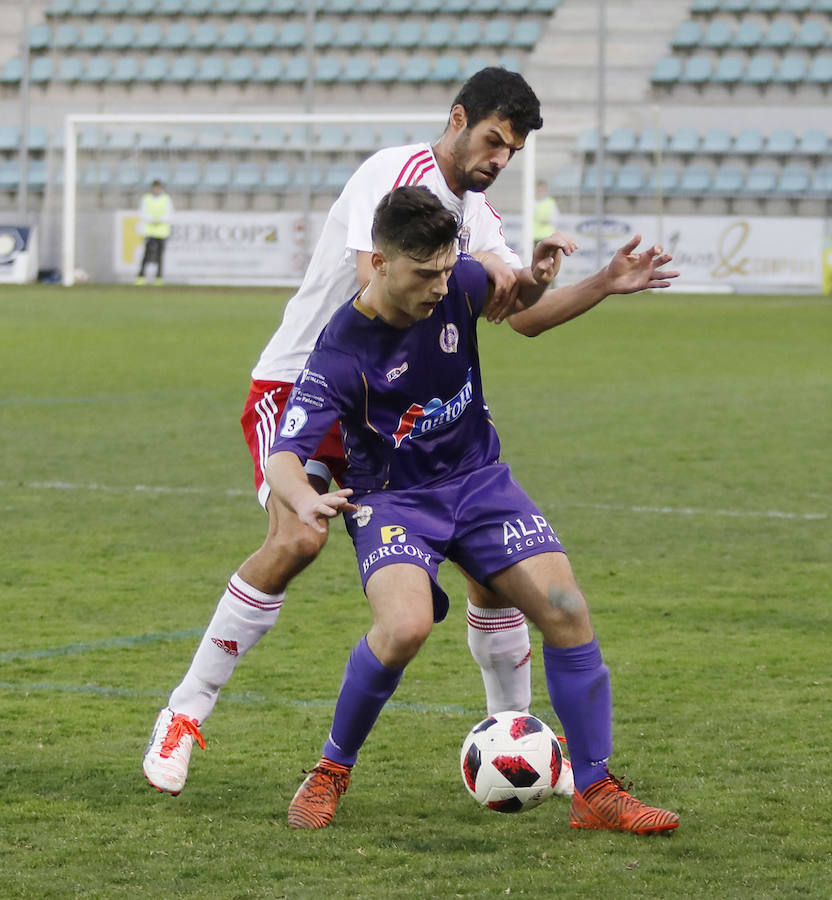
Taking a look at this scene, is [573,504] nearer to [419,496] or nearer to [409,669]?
[409,669]

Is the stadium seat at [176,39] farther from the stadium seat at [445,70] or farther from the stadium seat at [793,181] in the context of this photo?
the stadium seat at [793,181]

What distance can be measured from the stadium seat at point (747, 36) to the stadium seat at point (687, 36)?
67 cm

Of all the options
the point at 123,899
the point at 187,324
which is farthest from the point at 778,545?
the point at 187,324

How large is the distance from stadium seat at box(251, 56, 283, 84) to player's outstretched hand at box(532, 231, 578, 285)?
1140 inches

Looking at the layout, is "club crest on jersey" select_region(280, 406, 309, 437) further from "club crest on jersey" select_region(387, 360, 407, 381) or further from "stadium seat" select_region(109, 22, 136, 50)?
"stadium seat" select_region(109, 22, 136, 50)

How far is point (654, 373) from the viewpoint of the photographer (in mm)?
14031

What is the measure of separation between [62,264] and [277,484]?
25786 mm

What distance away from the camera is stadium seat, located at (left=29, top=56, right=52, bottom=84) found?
3291cm

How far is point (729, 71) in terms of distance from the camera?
1186 inches

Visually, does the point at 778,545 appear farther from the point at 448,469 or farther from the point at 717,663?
the point at 448,469

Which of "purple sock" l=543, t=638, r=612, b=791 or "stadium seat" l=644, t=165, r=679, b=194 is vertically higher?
"stadium seat" l=644, t=165, r=679, b=194

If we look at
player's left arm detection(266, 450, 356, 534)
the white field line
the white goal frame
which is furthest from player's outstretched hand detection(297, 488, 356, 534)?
the white goal frame

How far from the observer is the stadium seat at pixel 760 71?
98.1ft

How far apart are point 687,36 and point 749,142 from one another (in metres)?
2.62
